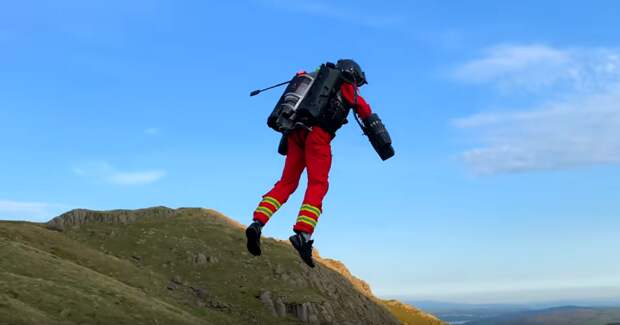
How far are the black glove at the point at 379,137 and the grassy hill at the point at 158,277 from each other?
1878 cm

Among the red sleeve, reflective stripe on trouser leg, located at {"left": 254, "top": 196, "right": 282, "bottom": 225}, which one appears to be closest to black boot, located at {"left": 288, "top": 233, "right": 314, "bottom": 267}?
reflective stripe on trouser leg, located at {"left": 254, "top": 196, "right": 282, "bottom": 225}

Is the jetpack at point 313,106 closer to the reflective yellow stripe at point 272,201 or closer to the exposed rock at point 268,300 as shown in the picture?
the reflective yellow stripe at point 272,201

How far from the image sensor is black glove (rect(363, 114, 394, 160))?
1103cm

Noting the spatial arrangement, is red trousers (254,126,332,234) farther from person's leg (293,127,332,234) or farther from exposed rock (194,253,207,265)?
exposed rock (194,253,207,265)

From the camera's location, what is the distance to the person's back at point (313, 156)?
1051 cm

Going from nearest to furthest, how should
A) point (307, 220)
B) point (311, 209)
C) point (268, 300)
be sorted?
point (307, 220) → point (311, 209) → point (268, 300)

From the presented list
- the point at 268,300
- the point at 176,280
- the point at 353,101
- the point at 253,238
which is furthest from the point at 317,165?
the point at 176,280

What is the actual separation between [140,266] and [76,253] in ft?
22.8

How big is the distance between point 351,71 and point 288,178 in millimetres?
2340

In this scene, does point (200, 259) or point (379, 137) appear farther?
point (200, 259)

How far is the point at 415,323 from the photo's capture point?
286 feet

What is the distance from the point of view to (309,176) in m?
11.1

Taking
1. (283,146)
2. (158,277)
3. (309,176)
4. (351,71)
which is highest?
(351,71)

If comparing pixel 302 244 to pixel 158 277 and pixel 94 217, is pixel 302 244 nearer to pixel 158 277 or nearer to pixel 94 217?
pixel 158 277
